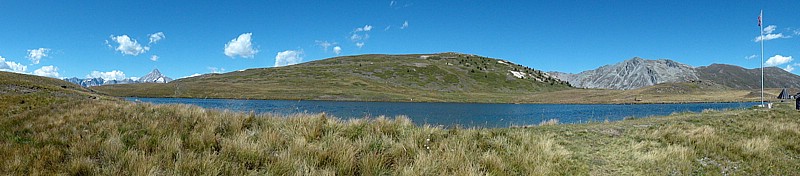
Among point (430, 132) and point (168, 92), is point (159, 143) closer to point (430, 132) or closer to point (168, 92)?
point (430, 132)

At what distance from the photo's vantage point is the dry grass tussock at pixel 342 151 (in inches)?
238

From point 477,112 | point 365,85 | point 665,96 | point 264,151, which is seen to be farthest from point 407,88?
point 264,151

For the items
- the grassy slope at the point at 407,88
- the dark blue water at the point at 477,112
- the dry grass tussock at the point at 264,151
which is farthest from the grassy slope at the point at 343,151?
the grassy slope at the point at 407,88

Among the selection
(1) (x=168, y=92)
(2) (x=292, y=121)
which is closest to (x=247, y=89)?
(1) (x=168, y=92)

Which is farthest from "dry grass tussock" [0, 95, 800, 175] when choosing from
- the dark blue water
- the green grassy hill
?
the green grassy hill

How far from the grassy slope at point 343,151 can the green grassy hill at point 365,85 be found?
80542mm

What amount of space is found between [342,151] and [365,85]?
389ft

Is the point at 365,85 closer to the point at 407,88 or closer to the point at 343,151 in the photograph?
the point at 407,88

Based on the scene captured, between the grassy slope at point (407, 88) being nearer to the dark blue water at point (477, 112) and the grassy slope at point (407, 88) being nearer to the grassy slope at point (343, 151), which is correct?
the dark blue water at point (477, 112)

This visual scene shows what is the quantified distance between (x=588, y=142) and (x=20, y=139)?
11.9 meters

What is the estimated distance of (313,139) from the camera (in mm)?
8883

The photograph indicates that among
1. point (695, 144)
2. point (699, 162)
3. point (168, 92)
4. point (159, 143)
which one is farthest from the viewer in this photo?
point (168, 92)

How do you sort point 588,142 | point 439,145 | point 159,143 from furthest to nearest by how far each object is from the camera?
point 588,142 < point 439,145 < point 159,143

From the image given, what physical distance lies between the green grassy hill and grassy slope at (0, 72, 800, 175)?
80.5m
